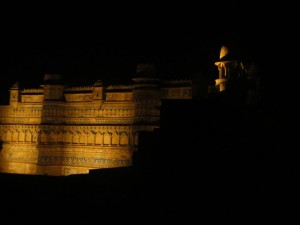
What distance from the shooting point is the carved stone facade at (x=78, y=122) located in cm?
2514

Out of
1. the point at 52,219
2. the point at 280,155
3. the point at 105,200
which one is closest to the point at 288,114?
the point at 280,155

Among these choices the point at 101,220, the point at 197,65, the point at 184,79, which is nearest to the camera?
the point at 101,220

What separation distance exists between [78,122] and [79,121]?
0.08 m

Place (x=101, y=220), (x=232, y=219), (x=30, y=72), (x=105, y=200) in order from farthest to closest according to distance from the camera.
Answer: (x=30, y=72) → (x=105, y=200) → (x=101, y=220) → (x=232, y=219)

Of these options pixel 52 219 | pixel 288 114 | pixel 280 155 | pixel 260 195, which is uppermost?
pixel 288 114

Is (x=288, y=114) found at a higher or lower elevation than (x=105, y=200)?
higher

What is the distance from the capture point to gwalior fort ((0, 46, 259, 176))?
2510cm

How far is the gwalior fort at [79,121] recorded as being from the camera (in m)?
25.1

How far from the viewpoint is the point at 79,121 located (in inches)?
1118

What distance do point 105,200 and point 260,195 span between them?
466 cm

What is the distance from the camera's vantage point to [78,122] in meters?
28.4

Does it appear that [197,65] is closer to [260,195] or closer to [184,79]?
[184,79]

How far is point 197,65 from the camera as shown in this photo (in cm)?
2786

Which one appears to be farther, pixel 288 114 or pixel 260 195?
pixel 288 114
